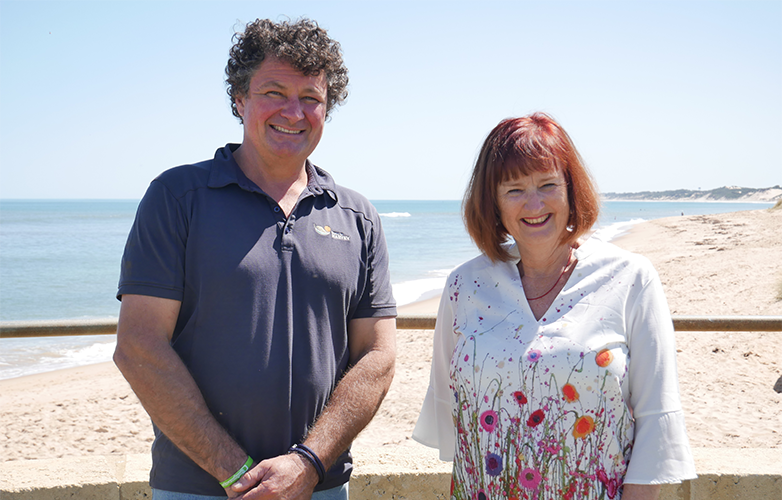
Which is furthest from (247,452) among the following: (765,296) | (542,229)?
(765,296)

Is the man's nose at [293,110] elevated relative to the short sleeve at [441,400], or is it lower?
elevated

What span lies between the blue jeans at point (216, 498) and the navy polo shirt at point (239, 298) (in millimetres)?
18

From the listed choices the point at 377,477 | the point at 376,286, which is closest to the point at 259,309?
the point at 376,286

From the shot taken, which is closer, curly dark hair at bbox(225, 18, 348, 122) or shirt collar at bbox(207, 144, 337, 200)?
shirt collar at bbox(207, 144, 337, 200)

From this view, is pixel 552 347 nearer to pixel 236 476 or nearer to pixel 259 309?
pixel 259 309

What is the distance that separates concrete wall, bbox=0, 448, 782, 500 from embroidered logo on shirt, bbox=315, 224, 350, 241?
1.04 meters

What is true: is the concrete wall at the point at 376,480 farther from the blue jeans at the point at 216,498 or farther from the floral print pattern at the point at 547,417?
the floral print pattern at the point at 547,417

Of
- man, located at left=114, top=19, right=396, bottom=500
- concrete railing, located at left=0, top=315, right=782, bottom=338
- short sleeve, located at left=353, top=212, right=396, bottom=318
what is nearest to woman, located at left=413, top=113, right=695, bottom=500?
short sleeve, located at left=353, top=212, right=396, bottom=318

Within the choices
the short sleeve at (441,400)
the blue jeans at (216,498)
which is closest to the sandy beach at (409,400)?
the short sleeve at (441,400)

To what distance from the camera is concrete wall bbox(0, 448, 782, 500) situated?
2219 millimetres

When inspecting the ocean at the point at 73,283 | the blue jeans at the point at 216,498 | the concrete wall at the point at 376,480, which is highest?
the blue jeans at the point at 216,498

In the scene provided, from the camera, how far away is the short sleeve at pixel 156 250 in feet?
5.26

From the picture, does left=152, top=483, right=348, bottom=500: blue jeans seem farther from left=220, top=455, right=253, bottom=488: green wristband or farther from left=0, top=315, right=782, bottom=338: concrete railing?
left=0, top=315, right=782, bottom=338: concrete railing

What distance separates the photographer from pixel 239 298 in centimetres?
167
